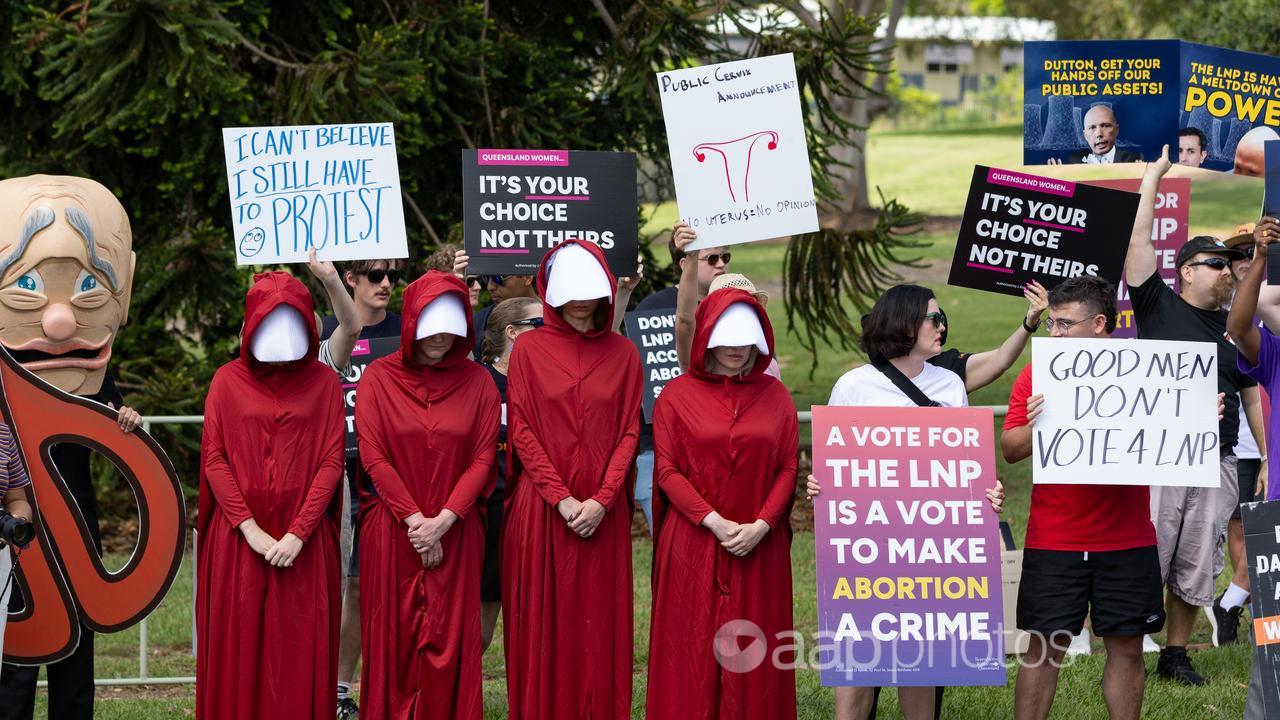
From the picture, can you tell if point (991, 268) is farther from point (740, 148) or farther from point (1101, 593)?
point (1101, 593)

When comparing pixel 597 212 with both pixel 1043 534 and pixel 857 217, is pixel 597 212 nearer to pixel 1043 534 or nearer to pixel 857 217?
pixel 1043 534

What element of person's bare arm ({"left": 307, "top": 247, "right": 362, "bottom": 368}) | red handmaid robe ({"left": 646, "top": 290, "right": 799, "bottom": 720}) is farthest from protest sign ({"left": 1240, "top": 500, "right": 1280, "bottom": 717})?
person's bare arm ({"left": 307, "top": 247, "right": 362, "bottom": 368})

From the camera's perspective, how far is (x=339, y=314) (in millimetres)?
7074

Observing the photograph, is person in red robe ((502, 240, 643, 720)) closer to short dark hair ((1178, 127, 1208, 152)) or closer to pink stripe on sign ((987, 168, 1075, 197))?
pink stripe on sign ((987, 168, 1075, 197))

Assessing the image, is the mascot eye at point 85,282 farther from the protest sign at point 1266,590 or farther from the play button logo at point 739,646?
the protest sign at point 1266,590

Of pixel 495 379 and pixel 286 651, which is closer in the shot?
pixel 286 651

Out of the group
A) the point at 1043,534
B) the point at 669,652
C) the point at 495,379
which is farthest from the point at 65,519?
the point at 1043,534

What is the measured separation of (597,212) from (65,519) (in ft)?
9.21

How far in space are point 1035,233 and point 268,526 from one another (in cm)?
384

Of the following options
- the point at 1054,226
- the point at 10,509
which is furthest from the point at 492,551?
the point at 1054,226

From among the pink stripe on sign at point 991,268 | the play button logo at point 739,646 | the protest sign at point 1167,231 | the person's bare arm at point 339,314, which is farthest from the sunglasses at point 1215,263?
the person's bare arm at point 339,314

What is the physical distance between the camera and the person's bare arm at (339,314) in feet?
23.0

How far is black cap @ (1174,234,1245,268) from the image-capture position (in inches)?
308

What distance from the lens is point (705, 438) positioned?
6.22 meters
